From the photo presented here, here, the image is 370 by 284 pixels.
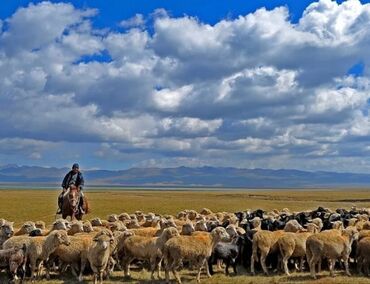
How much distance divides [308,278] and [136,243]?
4.98m

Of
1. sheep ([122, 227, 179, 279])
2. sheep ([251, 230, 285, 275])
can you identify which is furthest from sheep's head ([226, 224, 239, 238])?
sheep ([122, 227, 179, 279])

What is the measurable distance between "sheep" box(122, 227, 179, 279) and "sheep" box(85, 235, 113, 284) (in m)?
1.04

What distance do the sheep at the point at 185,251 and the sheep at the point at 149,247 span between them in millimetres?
423

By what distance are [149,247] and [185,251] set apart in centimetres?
Answer: 120

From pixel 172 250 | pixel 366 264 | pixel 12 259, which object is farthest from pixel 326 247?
pixel 12 259

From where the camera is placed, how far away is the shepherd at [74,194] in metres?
22.1

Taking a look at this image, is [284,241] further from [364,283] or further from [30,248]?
[30,248]

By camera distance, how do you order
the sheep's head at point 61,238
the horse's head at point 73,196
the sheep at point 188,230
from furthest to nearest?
the horse's head at point 73,196, the sheep at point 188,230, the sheep's head at point 61,238

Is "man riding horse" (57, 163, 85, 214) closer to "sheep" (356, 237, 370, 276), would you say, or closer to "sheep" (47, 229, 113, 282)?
"sheep" (47, 229, 113, 282)

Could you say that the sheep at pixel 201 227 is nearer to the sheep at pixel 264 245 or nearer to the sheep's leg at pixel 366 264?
the sheep at pixel 264 245

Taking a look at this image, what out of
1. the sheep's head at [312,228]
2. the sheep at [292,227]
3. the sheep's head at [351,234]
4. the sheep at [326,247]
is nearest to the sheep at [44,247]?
the sheep at [326,247]

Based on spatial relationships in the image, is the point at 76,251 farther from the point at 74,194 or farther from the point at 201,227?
the point at 74,194

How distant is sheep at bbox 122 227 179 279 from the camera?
15.2 m

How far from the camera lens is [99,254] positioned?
564 inches
